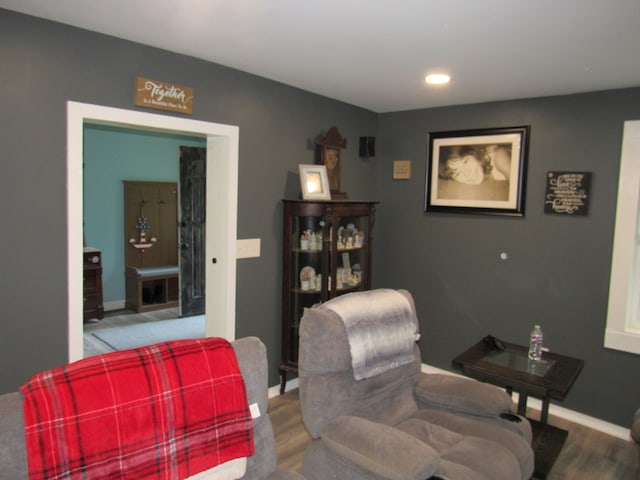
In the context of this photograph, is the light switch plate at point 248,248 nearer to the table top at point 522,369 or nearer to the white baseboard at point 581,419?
the white baseboard at point 581,419

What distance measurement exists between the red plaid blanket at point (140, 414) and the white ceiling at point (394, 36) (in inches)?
57.4

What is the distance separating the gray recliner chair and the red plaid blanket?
0.55 m

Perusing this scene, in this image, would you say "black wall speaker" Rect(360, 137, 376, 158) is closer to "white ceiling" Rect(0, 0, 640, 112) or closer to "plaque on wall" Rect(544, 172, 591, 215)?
"white ceiling" Rect(0, 0, 640, 112)

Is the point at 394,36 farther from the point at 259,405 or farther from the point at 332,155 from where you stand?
the point at 259,405

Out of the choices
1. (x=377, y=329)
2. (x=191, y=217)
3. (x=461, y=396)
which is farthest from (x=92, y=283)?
(x=461, y=396)

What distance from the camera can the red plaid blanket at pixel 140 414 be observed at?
124 centimetres

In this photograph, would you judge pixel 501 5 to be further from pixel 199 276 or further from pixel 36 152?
pixel 199 276

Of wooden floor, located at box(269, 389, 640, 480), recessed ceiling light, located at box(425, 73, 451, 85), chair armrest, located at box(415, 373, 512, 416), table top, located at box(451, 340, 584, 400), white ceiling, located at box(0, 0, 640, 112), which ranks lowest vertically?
wooden floor, located at box(269, 389, 640, 480)

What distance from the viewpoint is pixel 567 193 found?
3.31m

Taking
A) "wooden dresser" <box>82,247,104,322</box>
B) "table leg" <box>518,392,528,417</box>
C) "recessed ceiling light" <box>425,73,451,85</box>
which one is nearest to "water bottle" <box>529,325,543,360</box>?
"table leg" <box>518,392,528,417</box>

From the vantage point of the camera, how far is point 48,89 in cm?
225

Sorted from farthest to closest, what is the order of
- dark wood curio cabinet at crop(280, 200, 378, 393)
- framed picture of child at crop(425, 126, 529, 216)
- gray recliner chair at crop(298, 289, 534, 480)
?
framed picture of child at crop(425, 126, 529, 216), dark wood curio cabinet at crop(280, 200, 378, 393), gray recliner chair at crop(298, 289, 534, 480)

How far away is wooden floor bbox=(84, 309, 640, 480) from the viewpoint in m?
2.70

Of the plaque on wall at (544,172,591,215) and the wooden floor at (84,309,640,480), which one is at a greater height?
the plaque on wall at (544,172,591,215)
